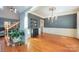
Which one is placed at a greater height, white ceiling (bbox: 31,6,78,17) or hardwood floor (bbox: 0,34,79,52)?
white ceiling (bbox: 31,6,78,17)

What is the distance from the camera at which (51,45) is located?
1.46 m

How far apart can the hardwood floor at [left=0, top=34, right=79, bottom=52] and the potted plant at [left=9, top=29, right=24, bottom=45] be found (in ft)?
0.24

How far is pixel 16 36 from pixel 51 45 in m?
0.51

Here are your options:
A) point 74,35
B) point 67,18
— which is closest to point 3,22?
point 67,18

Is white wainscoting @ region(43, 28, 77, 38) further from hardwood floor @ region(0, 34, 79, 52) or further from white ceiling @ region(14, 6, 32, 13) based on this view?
white ceiling @ region(14, 6, 32, 13)

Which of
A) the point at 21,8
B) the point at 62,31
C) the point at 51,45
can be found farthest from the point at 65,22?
the point at 21,8

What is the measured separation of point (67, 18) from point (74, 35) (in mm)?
254

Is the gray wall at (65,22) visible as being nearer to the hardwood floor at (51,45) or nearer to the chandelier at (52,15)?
the chandelier at (52,15)

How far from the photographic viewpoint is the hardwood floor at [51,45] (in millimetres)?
1445

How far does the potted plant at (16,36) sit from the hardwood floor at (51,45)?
0.24 feet

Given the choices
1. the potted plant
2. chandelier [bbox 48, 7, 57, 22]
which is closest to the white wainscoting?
chandelier [bbox 48, 7, 57, 22]

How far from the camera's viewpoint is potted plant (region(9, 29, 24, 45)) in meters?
1.46

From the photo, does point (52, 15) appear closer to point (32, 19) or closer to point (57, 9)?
point (57, 9)

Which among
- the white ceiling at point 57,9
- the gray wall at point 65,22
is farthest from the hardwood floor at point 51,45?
the white ceiling at point 57,9
